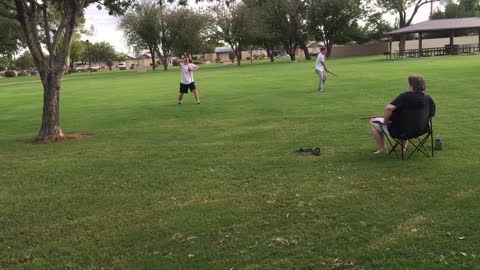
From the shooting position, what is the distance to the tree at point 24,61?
388ft

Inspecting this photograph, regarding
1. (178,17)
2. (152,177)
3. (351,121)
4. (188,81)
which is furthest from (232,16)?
(152,177)

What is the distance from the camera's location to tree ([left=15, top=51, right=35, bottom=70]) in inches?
4658

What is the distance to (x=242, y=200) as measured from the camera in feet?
18.5

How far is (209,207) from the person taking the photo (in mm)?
5449

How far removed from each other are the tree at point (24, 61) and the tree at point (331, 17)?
79165 millimetres

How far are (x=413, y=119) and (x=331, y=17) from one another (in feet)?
200

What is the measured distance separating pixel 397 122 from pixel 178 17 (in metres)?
62.1

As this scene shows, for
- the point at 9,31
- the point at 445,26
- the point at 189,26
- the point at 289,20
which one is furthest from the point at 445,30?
the point at 9,31

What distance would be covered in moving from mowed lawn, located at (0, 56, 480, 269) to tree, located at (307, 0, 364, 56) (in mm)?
54779

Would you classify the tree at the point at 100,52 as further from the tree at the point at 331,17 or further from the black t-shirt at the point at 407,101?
the black t-shirt at the point at 407,101

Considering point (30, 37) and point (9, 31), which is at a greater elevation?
point (9, 31)

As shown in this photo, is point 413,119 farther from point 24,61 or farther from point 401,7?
point 24,61

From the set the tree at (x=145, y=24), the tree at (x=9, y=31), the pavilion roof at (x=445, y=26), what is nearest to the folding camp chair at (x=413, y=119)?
the pavilion roof at (x=445, y=26)

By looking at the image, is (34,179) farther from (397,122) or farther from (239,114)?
(239,114)
